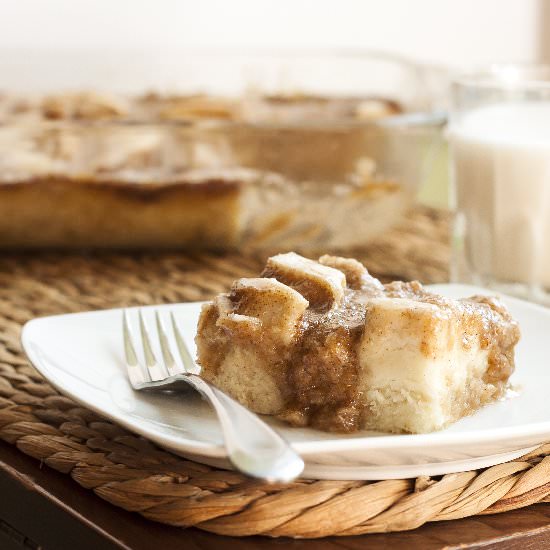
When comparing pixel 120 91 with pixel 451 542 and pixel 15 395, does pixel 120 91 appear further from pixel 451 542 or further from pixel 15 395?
pixel 451 542

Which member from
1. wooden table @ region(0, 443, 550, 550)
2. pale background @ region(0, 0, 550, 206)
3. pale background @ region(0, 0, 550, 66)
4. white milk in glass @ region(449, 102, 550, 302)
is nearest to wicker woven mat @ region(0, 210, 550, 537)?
wooden table @ region(0, 443, 550, 550)

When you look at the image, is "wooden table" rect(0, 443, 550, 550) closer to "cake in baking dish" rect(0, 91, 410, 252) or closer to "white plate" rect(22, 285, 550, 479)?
"white plate" rect(22, 285, 550, 479)

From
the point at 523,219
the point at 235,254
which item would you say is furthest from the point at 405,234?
the point at 523,219

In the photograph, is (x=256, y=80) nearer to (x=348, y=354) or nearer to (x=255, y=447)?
(x=348, y=354)

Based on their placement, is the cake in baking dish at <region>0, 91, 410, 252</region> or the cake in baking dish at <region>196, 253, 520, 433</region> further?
the cake in baking dish at <region>0, 91, 410, 252</region>

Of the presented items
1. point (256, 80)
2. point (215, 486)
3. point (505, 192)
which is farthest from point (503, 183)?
point (256, 80)

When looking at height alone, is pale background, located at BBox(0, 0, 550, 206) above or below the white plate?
above

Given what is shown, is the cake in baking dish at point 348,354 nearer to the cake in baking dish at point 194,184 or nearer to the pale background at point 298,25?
the cake in baking dish at point 194,184
